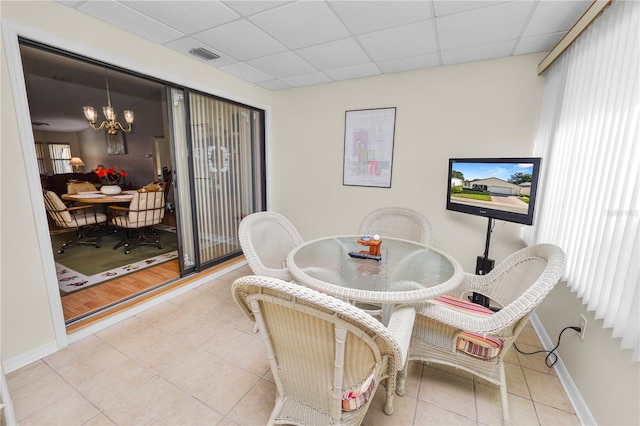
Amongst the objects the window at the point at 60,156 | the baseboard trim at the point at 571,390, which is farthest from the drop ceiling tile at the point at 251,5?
the window at the point at 60,156

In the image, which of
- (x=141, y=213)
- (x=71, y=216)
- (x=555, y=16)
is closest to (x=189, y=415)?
(x=141, y=213)

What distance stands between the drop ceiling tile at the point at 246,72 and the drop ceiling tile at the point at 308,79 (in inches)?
10.9

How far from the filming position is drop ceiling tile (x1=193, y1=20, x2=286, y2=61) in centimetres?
219

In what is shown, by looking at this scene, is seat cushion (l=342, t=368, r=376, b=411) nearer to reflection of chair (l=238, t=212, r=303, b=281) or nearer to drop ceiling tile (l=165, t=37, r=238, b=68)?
reflection of chair (l=238, t=212, r=303, b=281)

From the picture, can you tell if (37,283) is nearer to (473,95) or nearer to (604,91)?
(604,91)

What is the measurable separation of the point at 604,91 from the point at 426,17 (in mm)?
1237

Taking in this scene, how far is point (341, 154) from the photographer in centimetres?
358

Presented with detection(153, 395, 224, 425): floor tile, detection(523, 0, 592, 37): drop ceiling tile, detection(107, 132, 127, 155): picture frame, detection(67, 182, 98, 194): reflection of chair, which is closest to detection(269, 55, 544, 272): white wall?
detection(523, 0, 592, 37): drop ceiling tile

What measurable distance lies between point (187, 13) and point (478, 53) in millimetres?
2577

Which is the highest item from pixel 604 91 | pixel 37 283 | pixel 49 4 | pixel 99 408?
pixel 49 4

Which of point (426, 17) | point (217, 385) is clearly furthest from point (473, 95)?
point (217, 385)

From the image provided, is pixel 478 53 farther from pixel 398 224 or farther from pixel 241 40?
pixel 241 40

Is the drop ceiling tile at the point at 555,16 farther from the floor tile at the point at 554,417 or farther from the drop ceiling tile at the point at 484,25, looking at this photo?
the floor tile at the point at 554,417

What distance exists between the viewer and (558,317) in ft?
6.53
